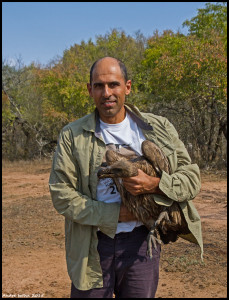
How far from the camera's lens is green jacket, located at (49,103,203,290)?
7.56ft

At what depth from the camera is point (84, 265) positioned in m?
2.35

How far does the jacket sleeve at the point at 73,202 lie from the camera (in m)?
2.29

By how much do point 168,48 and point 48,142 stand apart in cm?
758

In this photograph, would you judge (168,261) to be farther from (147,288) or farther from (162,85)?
(162,85)

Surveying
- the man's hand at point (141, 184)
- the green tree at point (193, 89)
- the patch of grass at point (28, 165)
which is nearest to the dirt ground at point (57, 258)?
the man's hand at point (141, 184)

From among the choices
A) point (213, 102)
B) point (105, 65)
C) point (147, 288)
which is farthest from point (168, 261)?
point (213, 102)

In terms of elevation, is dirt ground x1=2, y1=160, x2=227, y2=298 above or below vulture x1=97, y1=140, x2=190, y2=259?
below

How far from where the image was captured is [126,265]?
2.43 metres

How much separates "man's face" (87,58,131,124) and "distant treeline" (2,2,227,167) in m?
9.60

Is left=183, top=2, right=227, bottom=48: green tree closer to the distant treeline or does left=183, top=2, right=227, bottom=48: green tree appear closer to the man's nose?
the distant treeline

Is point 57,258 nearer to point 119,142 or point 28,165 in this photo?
point 119,142

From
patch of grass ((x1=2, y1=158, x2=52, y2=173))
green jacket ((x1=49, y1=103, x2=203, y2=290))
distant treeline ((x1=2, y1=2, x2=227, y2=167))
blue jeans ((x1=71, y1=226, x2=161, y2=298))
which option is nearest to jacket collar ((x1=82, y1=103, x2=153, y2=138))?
green jacket ((x1=49, y1=103, x2=203, y2=290))

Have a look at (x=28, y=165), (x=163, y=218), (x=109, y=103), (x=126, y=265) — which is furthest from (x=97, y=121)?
(x=28, y=165)

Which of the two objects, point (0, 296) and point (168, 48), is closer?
point (0, 296)
